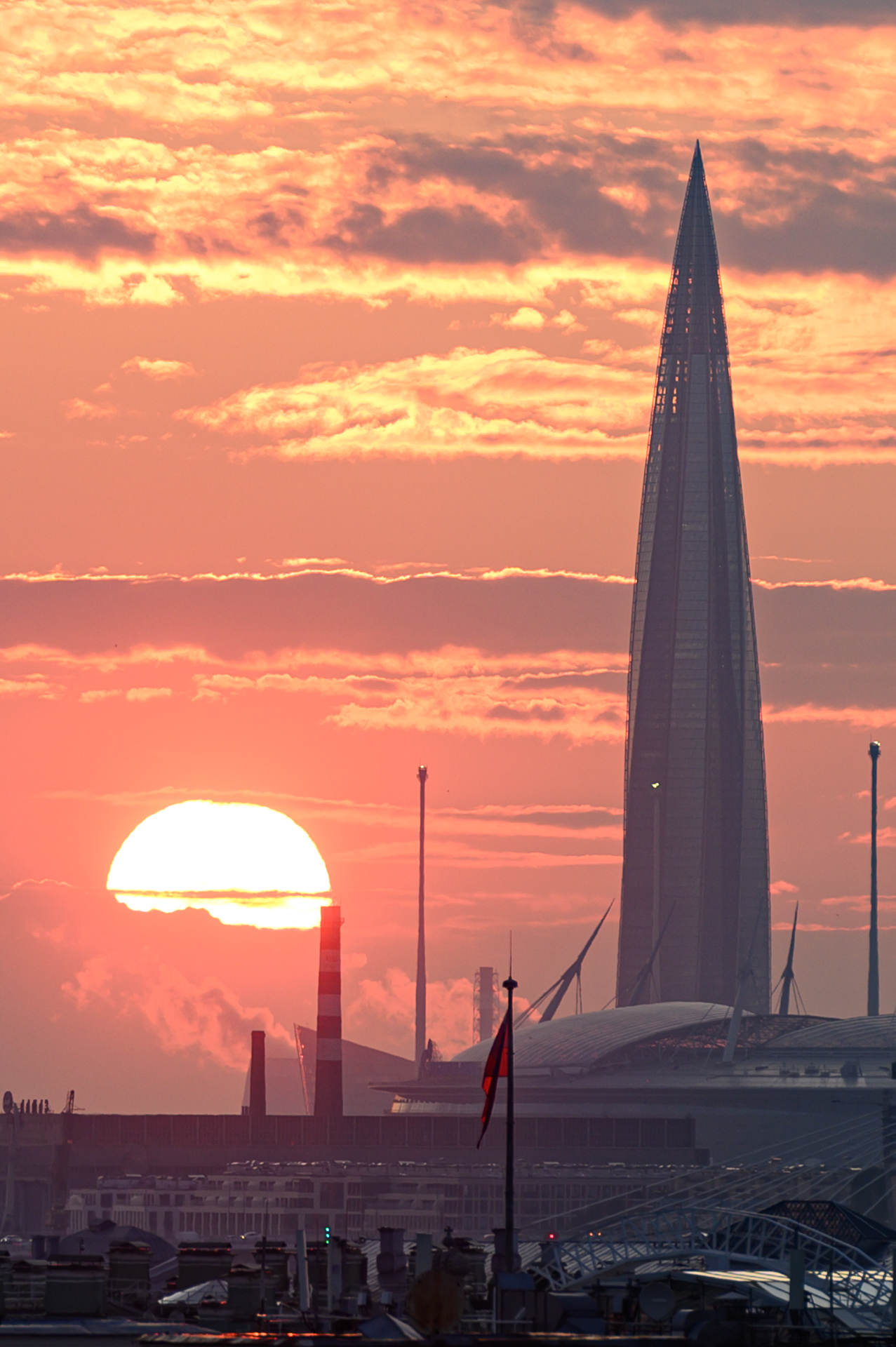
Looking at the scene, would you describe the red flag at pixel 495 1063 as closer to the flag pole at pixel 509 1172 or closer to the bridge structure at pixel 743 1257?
the flag pole at pixel 509 1172

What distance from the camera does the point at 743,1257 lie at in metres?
103

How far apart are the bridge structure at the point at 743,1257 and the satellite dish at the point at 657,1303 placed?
7.65 m

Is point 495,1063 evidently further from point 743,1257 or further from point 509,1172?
point 743,1257

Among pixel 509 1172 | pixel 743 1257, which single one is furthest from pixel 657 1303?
pixel 743 1257

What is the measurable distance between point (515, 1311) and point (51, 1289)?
44.8ft

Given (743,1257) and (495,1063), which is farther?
(743,1257)

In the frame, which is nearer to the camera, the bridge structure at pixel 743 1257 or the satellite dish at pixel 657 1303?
the satellite dish at pixel 657 1303

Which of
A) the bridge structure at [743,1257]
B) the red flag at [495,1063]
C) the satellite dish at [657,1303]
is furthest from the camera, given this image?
the bridge structure at [743,1257]

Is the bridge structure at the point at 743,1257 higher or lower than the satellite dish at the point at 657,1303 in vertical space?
higher

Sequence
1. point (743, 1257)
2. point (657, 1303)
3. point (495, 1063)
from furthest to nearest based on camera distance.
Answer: point (743, 1257) → point (495, 1063) → point (657, 1303)

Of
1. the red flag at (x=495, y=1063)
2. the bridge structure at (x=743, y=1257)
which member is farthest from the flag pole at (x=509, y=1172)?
the bridge structure at (x=743, y=1257)

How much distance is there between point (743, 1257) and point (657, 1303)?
30519 millimetres

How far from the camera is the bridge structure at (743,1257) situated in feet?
291

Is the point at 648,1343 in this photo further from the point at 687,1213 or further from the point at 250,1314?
the point at 687,1213
